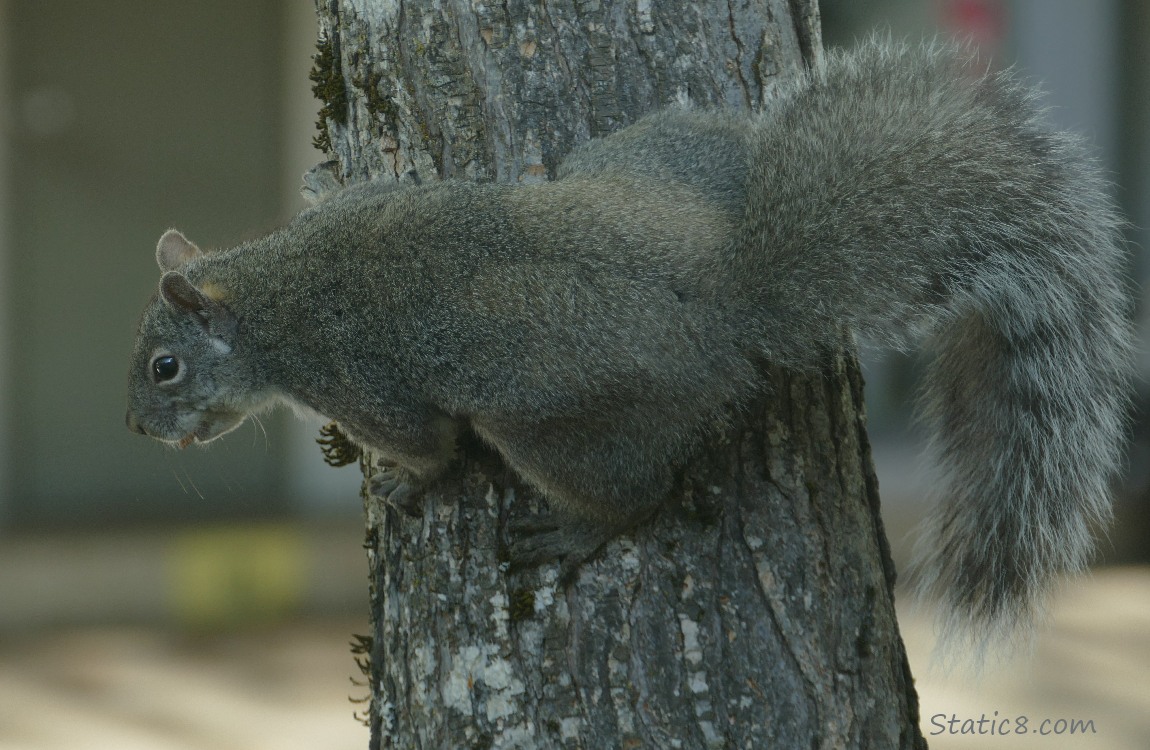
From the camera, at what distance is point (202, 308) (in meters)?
2.97

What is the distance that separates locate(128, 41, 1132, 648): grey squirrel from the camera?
253 centimetres

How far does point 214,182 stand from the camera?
754 cm

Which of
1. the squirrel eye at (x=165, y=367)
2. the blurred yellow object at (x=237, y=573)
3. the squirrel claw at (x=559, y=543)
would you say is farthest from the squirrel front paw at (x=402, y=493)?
the blurred yellow object at (x=237, y=573)

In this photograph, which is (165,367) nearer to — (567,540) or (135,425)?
(135,425)

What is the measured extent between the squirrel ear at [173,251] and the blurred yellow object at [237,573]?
435cm

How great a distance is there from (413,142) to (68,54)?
517 centimetres

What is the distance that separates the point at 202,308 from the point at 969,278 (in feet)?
5.53

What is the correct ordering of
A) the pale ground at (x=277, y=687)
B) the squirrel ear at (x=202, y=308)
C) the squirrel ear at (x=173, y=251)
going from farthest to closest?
the pale ground at (x=277, y=687) < the squirrel ear at (x=173, y=251) < the squirrel ear at (x=202, y=308)

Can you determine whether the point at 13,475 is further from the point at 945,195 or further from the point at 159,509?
the point at 945,195

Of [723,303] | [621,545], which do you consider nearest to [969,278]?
[723,303]

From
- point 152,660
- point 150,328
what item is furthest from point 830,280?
point 152,660

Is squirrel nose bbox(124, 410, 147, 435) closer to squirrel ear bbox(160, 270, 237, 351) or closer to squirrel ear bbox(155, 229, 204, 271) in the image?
squirrel ear bbox(160, 270, 237, 351)

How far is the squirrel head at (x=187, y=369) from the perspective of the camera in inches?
117

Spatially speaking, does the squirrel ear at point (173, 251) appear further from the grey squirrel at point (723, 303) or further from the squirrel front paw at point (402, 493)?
the squirrel front paw at point (402, 493)
